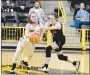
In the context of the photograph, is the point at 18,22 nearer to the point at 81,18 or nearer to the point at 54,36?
the point at 81,18

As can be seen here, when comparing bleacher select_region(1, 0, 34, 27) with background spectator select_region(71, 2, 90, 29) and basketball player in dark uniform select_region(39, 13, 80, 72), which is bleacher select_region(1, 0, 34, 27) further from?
basketball player in dark uniform select_region(39, 13, 80, 72)

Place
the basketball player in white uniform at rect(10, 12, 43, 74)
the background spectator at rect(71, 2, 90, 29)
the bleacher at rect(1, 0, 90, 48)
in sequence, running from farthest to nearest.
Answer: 1. the background spectator at rect(71, 2, 90, 29)
2. the bleacher at rect(1, 0, 90, 48)
3. the basketball player in white uniform at rect(10, 12, 43, 74)

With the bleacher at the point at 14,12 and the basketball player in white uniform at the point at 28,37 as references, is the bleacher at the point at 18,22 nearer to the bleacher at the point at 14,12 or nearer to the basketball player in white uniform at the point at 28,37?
the bleacher at the point at 14,12

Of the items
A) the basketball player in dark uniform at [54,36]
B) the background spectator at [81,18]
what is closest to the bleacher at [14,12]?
the background spectator at [81,18]

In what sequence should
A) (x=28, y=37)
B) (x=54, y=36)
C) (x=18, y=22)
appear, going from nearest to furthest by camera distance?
(x=28, y=37) → (x=54, y=36) → (x=18, y=22)

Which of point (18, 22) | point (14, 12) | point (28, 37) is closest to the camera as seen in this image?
point (28, 37)

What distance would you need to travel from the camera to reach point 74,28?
52.6ft

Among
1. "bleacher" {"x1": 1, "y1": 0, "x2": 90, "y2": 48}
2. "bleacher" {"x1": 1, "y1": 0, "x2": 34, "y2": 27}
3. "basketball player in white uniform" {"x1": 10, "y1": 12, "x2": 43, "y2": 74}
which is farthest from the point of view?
"bleacher" {"x1": 1, "y1": 0, "x2": 34, "y2": 27}

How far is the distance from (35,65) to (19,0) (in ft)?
29.2

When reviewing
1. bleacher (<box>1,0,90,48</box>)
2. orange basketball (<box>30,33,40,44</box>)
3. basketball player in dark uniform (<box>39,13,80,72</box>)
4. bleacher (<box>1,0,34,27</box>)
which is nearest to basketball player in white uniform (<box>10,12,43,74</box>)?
orange basketball (<box>30,33,40,44</box>)

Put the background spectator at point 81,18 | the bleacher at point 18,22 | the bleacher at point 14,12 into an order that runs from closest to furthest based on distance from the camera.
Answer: the bleacher at point 18,22, the background spectator at point 81,18, the bleacher at point 14,12

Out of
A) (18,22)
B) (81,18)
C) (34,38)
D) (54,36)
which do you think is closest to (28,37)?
(34,38)

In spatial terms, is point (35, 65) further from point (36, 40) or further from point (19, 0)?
point (19, 0)

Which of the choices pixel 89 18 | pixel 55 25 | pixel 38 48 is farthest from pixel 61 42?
pixel 89 18
